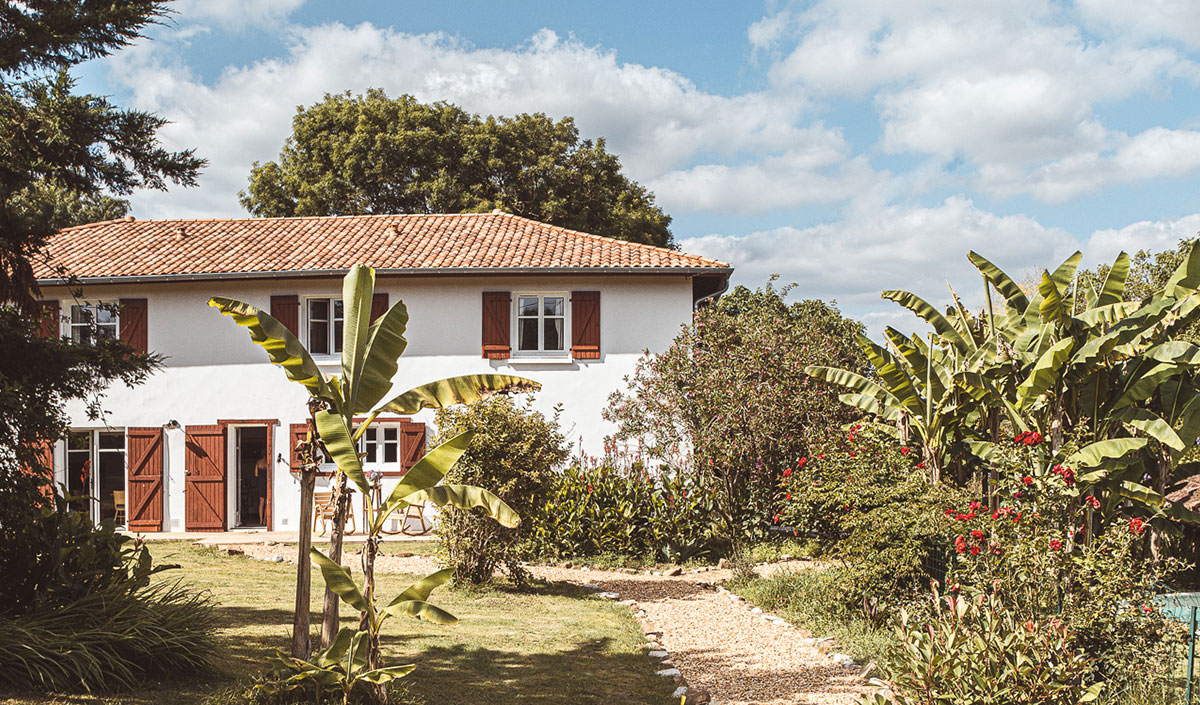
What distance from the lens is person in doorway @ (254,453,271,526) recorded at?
18172 millimetres

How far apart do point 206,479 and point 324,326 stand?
3915mm

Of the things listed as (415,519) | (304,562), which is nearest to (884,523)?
(304,562)

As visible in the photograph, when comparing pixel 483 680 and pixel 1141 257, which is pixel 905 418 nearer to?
pixel 483 680

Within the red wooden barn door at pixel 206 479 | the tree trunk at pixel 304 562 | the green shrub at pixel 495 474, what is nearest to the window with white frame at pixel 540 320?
the green shrub at pixel 495 474

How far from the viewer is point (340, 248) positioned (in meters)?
18.3

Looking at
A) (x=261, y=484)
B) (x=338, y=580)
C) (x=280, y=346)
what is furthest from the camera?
(x=261, y=484)

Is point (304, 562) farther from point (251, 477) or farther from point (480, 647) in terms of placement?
point (251, 477)

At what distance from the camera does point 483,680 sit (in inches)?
295

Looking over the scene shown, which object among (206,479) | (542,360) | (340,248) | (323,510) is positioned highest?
(340,248)

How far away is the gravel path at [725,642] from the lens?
24.0 feet

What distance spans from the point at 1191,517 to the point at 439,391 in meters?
7.03

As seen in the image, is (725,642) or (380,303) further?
(380,303)

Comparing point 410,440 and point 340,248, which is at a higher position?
point 340,248

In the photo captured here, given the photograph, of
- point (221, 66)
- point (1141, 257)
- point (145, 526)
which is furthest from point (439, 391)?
point (1141, 257)
